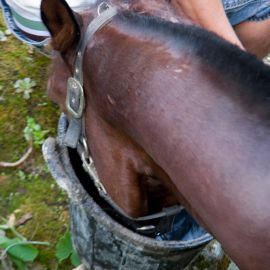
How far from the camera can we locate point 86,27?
41.3 inches

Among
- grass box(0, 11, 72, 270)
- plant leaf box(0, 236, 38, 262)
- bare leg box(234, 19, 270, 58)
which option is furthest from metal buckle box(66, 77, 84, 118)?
bare leg box(234, 19, 270, 58)

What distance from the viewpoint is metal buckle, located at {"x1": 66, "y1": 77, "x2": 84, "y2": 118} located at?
3.54 feet

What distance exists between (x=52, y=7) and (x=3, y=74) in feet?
3.79

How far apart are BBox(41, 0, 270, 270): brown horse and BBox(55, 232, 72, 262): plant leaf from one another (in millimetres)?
663

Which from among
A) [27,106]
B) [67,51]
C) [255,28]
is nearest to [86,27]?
[67,51]

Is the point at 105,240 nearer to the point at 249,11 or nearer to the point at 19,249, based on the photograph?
the point at 19,249

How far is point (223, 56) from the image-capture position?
87 centimetres

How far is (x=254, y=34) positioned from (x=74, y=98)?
0.92m

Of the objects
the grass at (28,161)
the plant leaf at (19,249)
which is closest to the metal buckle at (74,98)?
the plant leaf at (19,249)

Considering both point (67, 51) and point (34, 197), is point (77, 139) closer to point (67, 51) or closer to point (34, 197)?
point (67, 51)

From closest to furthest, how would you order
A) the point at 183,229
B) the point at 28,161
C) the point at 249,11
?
the point at 183,229 < the point at 249,11 < the point at 28,161

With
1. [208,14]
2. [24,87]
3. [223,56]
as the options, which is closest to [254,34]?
[208,14]

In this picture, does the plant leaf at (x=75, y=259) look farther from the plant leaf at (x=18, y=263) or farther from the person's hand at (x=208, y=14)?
the person's hand at (x=208, y=14)

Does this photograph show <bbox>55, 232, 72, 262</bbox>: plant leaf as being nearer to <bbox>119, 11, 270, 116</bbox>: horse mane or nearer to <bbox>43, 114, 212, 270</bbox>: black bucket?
<bbox>43, 114, 212, 270</bbox>: black bucket
